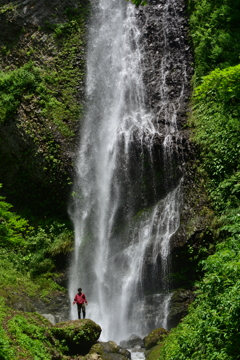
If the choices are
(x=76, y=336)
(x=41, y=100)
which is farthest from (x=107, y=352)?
(x=41, y=100)

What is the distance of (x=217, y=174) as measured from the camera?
11.2 m

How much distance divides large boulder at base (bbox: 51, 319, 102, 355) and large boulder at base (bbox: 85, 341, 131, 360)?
200mm

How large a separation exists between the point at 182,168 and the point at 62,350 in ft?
24.1

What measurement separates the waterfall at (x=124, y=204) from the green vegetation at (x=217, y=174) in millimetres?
1603

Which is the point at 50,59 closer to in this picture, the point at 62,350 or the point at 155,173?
the point at 155,173

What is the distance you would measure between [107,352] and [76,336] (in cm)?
89

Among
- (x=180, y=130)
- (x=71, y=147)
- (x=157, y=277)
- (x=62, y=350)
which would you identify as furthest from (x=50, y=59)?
(x=62, y=350)

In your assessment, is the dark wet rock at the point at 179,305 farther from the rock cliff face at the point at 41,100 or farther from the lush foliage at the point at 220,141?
the rock cliff face at the point at 41,100

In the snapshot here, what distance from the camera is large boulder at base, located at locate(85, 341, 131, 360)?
834 centimetres

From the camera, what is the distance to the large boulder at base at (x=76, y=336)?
8.70m

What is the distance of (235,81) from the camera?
27.6 ft

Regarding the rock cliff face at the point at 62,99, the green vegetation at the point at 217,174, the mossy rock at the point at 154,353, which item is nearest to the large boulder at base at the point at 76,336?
the mossy rock at the point at 154,353

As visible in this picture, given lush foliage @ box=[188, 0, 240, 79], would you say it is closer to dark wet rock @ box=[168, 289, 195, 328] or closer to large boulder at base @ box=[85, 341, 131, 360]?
dark wet rock @ box=[168, 289, 195, 328]

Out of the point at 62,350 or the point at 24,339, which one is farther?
the point at 62,350
